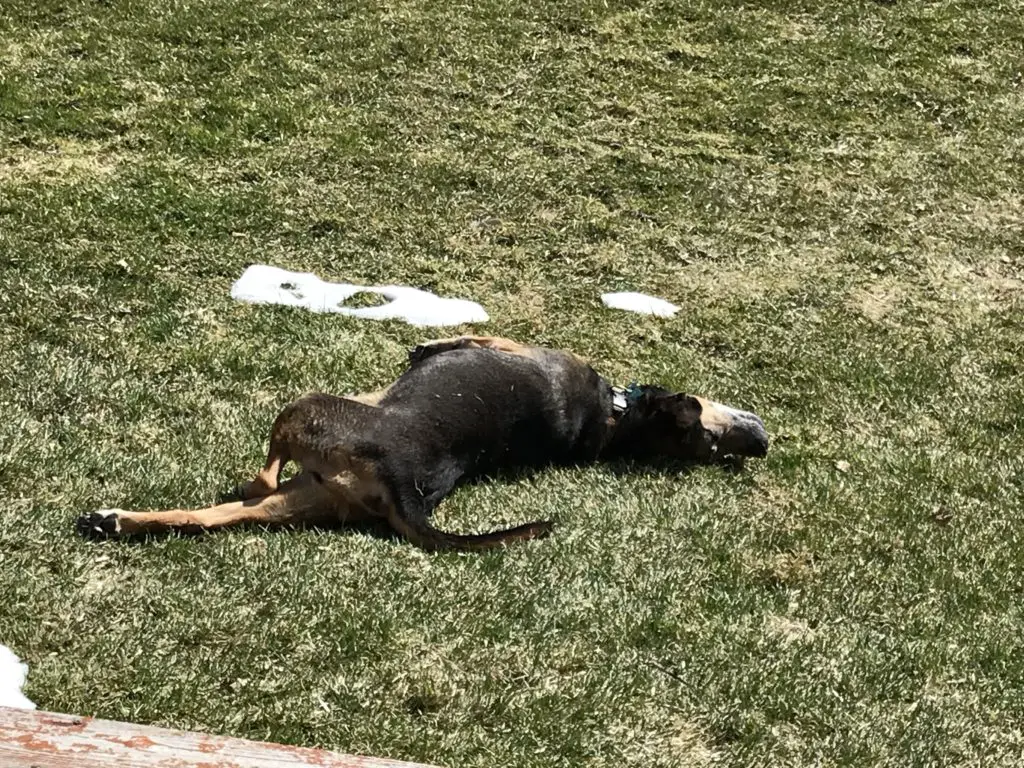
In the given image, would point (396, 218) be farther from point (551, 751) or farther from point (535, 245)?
point (551, 751)

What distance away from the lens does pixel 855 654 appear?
5.04 meters

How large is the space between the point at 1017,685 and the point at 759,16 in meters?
11.8

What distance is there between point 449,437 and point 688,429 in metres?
1.69

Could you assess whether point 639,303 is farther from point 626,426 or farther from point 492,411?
point 492,411

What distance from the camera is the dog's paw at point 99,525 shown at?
189 inches

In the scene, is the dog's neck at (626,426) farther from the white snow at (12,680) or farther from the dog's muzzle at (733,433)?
the white snow at (12,680)

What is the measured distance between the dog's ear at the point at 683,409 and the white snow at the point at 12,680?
3.82m

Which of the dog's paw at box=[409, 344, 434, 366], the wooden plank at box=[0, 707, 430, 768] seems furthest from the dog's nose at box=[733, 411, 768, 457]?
the wooden plank at box=[0, 707, 430, 768]

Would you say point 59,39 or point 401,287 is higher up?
point 59,39

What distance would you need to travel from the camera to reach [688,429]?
6.65m

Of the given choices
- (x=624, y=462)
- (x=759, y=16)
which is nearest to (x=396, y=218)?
(x=624, y=462)

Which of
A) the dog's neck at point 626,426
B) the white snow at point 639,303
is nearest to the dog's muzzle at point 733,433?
the dog's neck at point 626,426

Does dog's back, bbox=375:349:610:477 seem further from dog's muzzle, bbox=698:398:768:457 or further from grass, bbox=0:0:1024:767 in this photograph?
dog's muzzle, bbox=698:398:768:457

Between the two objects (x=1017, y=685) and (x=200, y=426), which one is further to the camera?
(x=200, y=426)
